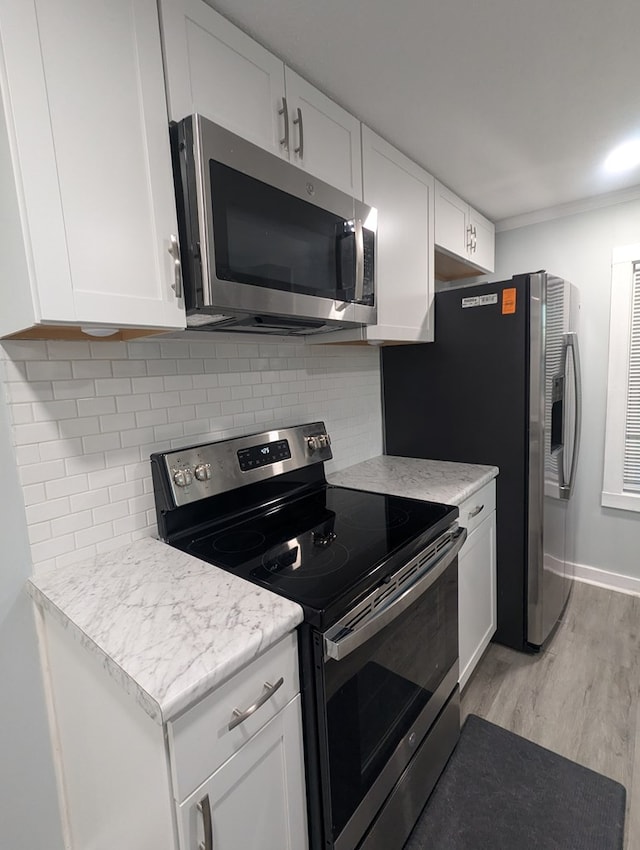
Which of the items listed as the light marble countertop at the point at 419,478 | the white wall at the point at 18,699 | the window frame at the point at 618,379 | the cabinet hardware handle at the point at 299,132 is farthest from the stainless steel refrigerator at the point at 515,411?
the white wall at the point at 18,699

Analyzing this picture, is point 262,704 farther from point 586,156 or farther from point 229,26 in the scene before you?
point 586,156

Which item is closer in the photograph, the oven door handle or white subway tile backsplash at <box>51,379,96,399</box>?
the oven door handle

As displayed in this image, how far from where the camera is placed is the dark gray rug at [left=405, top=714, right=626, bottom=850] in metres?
1.29

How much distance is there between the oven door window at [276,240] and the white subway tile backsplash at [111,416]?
42cm

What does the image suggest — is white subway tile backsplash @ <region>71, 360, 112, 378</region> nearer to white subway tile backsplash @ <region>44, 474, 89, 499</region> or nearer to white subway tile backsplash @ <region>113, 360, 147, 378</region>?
white subway tile backsplash @ <region>113, 360, 147, 378</region>

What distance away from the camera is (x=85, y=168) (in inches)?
33.4

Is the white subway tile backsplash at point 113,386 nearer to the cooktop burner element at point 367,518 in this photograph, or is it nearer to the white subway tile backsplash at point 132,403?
the white subway tile backsplash at point 132,403

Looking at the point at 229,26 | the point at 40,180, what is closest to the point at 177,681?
the point at 40,180

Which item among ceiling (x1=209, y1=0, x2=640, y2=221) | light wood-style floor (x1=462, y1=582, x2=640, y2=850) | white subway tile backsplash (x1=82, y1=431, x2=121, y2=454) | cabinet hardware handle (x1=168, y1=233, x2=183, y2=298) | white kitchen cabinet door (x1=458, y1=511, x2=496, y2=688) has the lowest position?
light wood-style floor (x1=462, y1=582, x2=640, y2=850)

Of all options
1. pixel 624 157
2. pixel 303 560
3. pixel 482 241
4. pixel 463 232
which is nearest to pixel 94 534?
pixel 303 560

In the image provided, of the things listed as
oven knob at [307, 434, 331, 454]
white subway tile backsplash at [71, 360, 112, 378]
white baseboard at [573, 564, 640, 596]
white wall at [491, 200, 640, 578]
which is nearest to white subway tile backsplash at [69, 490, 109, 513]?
white subway tile backsplash at [71, 360, 112, 378]

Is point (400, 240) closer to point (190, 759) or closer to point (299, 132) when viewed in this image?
point (299, 132)

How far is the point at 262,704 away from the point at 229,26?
1614mm

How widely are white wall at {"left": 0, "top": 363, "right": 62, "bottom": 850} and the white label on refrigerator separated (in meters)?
1.86
